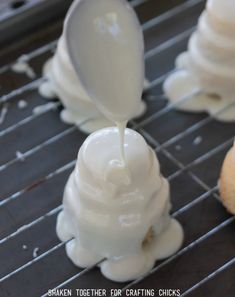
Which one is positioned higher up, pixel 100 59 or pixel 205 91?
pixel 100 59

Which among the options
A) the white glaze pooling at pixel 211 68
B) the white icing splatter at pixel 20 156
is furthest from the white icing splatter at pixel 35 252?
the white glaze pooling at pixel 211 68

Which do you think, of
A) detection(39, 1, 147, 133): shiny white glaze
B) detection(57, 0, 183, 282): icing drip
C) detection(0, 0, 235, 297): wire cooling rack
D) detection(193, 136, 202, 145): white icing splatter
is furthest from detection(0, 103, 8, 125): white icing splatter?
detection(193, 136, 202, 145): white icing splatter

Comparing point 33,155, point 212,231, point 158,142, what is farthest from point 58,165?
point 212,231

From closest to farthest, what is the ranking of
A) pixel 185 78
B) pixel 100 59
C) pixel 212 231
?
pixel 100 59 < pixel 212 231 < pixel 185 78

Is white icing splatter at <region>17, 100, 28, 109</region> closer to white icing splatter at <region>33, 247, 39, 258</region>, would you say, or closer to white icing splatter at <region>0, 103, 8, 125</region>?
white icing splatter at <region>0, 103, 8, 125</region>

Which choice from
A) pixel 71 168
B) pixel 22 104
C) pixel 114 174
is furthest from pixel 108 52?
pixel 22 104

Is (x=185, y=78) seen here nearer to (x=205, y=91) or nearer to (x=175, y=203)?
(x=205, y=91)

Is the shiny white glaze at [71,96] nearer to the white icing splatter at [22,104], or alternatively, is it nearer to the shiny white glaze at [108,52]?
the white icing splatter at [22,104]
